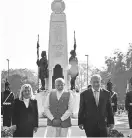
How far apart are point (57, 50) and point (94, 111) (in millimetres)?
16863

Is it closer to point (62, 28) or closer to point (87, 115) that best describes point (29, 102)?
point (87, 115)

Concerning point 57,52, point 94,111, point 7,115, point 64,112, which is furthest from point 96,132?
point 57,52

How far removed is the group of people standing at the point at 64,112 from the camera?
8.07 m

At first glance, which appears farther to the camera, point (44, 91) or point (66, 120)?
point (44, 91)

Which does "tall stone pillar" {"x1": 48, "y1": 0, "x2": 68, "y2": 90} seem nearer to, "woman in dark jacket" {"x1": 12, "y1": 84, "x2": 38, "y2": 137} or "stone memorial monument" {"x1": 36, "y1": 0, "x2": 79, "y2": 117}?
"stone memorial monument" {"x1": 36, "y1": 0, "x2": 79, "y2": 117}

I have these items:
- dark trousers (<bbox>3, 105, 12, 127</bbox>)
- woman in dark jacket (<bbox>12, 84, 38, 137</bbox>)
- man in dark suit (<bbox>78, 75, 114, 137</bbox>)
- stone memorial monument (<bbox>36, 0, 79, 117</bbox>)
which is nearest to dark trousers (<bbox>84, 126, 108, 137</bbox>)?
man in dark suit (<bbox>78, 75, 114, 137</bbox>)

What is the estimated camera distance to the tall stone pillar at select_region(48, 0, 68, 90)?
24703 mm

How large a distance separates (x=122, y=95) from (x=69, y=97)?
190ft

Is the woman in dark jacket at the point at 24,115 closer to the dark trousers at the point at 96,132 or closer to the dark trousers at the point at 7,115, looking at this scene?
the dark trousers at the point at 96,132

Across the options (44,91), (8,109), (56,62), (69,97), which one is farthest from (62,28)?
(69,97)

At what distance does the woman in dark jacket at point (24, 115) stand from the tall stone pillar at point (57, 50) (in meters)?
16.4

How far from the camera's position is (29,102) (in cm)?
827

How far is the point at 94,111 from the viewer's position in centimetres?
805

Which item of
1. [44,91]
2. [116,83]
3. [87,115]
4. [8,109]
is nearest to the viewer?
[87,115]
